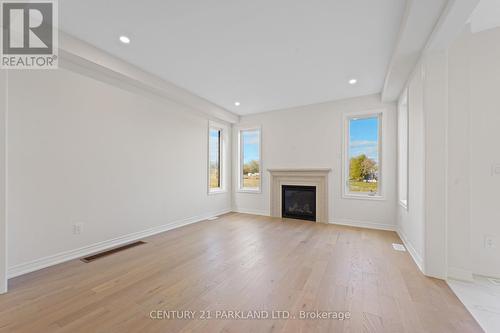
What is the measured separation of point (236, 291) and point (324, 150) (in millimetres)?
3689

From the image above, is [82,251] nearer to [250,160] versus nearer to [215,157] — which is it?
[215,157]

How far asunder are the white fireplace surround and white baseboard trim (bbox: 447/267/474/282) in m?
2.44

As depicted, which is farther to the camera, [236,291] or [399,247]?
[399,247]

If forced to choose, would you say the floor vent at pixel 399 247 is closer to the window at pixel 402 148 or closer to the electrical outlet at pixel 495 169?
the window at pixel 402 148

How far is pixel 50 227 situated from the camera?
2.53 meters

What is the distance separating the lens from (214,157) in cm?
559

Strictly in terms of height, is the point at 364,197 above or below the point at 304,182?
below

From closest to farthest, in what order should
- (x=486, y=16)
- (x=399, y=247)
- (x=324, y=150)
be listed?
(x=486, y=16) < (x=399, y=247) < (x=324, y=150)

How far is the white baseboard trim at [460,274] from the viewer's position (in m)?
2.18

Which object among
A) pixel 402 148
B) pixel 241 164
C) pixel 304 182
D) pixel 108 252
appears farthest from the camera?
pixel 241 164

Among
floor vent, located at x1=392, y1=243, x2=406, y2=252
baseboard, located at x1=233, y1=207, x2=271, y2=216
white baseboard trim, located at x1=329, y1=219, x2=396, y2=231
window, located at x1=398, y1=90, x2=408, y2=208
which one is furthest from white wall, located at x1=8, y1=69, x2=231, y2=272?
→ window, located at x1=398, y1=90, x2=408, y2=208

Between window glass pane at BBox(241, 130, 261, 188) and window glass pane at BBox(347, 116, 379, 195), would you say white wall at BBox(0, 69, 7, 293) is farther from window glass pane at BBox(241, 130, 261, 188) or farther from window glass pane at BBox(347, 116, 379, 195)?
window glass pane at BBox(347, 116, 379, 195)

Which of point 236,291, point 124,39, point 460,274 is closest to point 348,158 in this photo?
point 460,274

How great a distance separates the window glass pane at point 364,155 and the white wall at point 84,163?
3771mm
